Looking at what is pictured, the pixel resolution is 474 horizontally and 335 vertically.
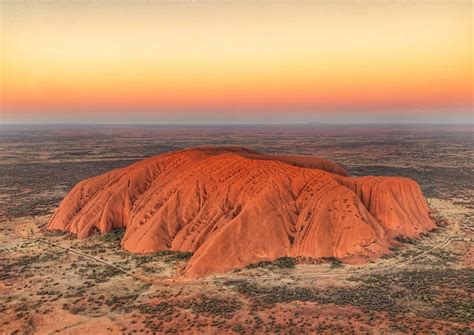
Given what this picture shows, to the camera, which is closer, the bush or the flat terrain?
the flat terrain

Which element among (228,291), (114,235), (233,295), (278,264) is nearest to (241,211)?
(278,264)

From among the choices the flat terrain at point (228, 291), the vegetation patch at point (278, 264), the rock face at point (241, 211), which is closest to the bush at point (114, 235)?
the flat terrain at point (228, 291)

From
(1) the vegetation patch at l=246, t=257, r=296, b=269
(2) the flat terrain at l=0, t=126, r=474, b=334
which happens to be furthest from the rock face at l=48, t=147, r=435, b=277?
(2) the flat terrain at l=0, t=126, r=474, b=334

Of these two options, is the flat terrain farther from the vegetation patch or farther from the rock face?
the rock face

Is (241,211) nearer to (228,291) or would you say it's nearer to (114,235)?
(228,291)

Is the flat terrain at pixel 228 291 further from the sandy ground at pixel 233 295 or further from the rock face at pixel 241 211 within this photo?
the rock face at pixel 241 211

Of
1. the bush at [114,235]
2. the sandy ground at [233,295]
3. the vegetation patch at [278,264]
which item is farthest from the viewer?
the bush at [114,235]

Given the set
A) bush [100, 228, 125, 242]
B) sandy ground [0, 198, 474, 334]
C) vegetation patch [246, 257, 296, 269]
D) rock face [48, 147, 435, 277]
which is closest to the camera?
sandy ground [0, 198, 474, 334]

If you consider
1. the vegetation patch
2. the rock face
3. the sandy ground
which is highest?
the rock face
